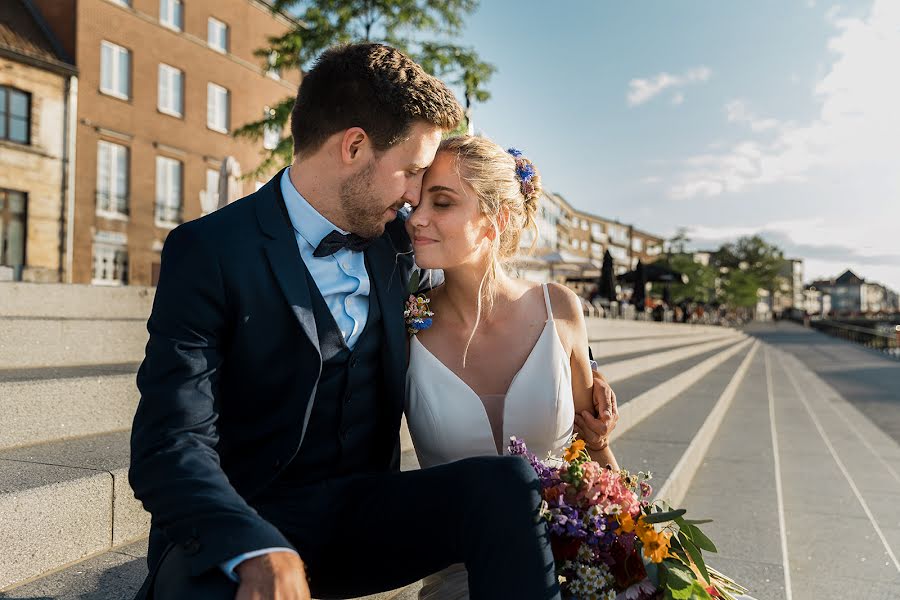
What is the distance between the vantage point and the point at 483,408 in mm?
2506

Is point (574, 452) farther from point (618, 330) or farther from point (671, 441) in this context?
point (618, 330)

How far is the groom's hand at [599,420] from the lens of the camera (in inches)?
107

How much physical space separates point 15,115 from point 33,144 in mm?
837

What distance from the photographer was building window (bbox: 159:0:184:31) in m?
21.8

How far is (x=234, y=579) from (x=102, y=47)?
22.6 m

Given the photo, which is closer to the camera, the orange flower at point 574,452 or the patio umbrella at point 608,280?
the orange flower at point 574,452

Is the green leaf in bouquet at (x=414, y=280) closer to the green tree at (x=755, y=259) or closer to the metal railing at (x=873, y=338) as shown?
the metal railing at (x=873, y=338)

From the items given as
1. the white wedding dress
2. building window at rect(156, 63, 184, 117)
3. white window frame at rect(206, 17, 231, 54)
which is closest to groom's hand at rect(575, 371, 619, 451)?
the white wedding dress

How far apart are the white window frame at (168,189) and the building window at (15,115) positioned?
159 inches

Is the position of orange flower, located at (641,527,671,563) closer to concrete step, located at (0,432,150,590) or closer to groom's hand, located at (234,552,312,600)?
groom's hand, located at (234,552,312,600)

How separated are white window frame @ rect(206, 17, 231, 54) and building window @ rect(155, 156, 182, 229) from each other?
15.2 feet

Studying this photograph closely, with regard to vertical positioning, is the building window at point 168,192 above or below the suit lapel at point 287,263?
above

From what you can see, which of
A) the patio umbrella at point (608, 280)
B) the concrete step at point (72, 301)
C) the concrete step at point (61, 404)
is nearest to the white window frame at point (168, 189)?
the patio umbrella at point (608, 280)

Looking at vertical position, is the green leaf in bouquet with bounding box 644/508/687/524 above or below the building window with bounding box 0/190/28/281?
below
